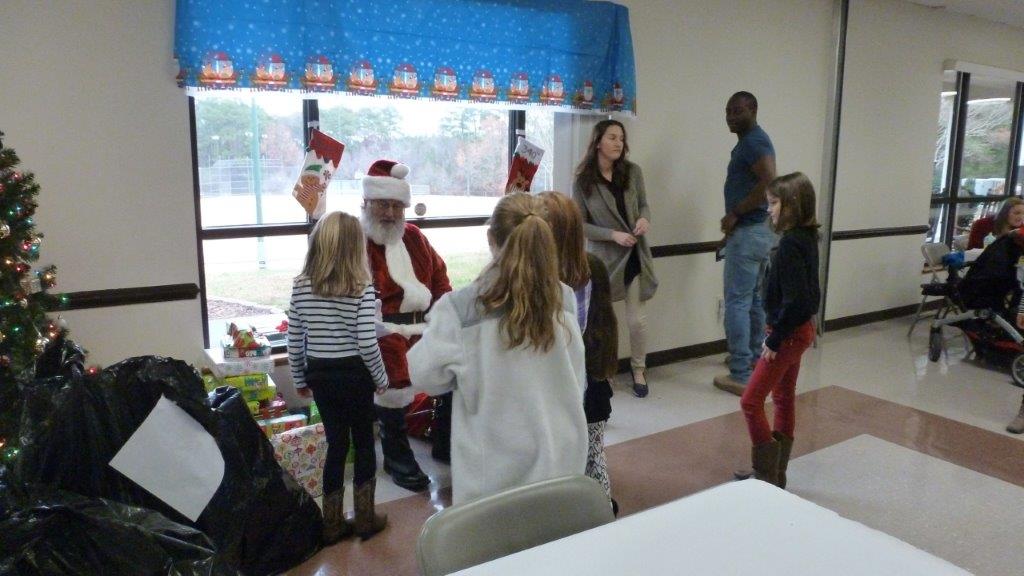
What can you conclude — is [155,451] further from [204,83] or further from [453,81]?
[453,81]

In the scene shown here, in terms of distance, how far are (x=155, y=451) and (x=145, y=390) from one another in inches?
6.8

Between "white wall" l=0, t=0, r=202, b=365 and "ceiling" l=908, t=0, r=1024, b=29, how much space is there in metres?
5.38

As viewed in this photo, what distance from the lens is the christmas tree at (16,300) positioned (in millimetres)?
1995

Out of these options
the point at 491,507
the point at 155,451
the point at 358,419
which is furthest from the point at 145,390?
the point at 491,507

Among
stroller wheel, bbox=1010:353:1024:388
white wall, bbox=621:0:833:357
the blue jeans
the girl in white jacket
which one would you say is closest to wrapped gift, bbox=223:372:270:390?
the girl in white jacket

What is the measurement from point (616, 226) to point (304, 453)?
Result: 2.01 meters

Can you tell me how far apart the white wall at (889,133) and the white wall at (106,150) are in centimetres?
453

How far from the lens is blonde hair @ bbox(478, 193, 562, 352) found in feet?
5.36

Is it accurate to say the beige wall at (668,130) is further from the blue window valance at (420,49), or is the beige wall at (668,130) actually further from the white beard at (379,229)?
the white beard at (379,229)

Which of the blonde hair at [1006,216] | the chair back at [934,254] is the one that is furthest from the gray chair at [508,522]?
the chair back at [934,254]

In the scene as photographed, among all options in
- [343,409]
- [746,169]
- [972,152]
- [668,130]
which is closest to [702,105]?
[668,130]

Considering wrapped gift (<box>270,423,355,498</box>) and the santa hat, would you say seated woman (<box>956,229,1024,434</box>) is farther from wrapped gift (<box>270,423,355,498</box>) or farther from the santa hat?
wrapped gift (<box>270,423,355,498</box>)

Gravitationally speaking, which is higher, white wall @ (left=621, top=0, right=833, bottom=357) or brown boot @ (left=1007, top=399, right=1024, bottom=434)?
white wall @ (left=621, top=0, right=833, bottom=357)

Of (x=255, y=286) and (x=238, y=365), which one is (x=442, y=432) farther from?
(x=255, y=286)
